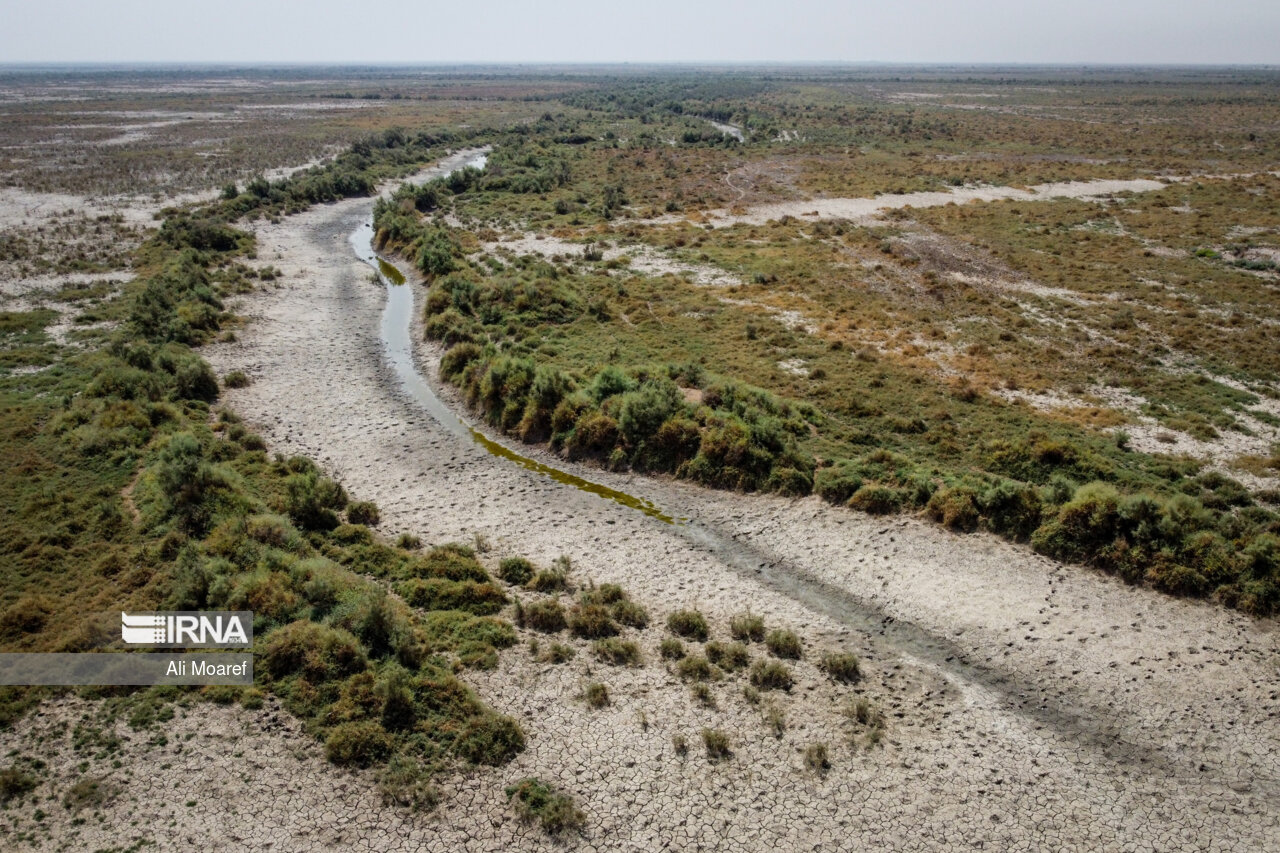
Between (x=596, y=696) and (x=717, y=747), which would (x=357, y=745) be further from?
(x=717, y=747)

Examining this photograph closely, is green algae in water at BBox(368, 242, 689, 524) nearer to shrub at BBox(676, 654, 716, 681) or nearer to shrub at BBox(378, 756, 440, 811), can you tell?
shrub at BBox(676, 654, 716, 681)

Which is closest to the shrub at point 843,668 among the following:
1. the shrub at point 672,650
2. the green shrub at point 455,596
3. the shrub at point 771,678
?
the shrub at point 771,678

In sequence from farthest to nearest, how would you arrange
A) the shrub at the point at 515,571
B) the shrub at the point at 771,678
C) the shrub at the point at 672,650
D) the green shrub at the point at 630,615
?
1. the shrub at the point at 515,571
2. the green shrub at the point at 630,615
3. the shrub at the point at 672,650
4. the shrub at the point at 771,678

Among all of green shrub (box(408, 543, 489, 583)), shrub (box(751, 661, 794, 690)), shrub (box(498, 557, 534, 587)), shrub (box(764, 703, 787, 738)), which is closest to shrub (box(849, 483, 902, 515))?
shrub (box(751, 661, 794, 690))

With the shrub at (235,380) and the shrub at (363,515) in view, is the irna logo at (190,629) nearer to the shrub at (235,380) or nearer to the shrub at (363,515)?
the shrub at (363,515)

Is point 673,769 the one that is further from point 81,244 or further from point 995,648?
point 81,244

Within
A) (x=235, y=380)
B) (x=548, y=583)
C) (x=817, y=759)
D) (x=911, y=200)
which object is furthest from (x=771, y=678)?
(x=911, y=200)

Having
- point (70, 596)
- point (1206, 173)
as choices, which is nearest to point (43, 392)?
point (70, 596)
